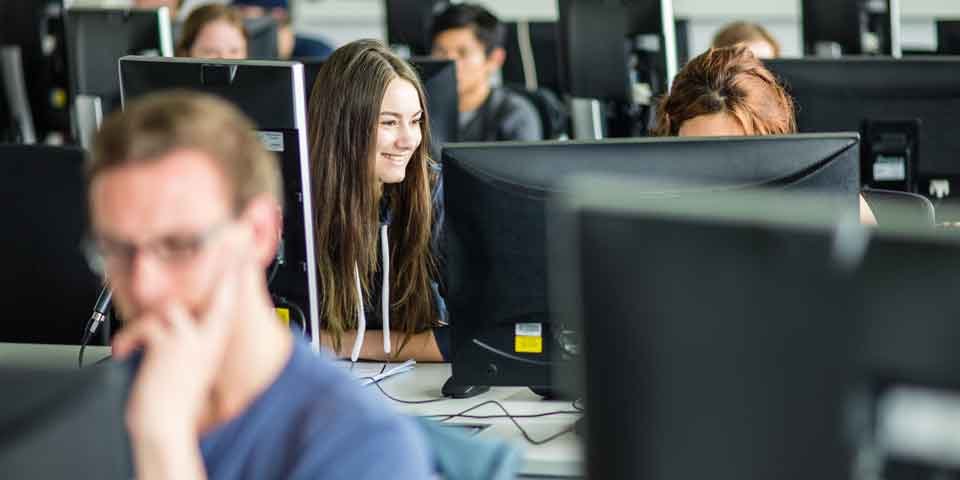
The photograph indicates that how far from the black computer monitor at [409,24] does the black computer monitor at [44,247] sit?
260cm

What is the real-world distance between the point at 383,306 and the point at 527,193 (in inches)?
23.0

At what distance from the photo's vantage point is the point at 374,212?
9.02 ft

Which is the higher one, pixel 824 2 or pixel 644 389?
pixel 824 2

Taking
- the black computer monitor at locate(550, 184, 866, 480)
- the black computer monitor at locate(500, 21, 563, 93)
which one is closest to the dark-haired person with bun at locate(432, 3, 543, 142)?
the black computer monitor at locate(500, 21, 563, 93)

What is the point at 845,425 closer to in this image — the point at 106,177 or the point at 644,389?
the point at 644,389

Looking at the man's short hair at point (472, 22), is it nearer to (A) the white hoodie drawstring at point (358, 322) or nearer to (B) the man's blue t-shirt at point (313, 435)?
(A) the white hoodie drawstring at point (358, 322)

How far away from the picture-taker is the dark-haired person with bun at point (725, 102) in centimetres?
260

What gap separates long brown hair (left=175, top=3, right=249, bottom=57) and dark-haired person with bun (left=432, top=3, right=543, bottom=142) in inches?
29.0

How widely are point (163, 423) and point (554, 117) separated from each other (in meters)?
3.87

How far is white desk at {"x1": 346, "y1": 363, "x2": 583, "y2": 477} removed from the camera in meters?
2.12

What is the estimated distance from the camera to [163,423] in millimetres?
1290

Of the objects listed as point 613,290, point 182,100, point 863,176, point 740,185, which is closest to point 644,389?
point 613,290

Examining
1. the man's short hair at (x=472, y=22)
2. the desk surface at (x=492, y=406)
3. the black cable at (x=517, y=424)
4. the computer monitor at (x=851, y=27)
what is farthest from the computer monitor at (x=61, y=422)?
the man's short hair at (x=472, y=22)

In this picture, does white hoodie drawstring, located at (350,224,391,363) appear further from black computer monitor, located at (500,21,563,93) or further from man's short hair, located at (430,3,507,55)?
black computer monitor, located at (500,21,563,93)
